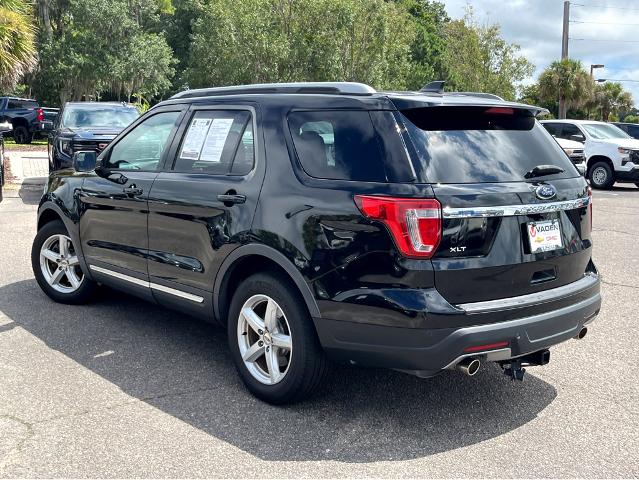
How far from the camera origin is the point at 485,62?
37.5 meters

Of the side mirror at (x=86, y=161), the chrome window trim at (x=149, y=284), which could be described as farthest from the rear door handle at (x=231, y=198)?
the side mirror at (x=86, y=161)

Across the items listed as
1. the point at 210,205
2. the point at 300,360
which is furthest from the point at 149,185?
the point at 300,360

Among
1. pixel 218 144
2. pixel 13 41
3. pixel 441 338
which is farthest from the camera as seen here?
pixel 13 41

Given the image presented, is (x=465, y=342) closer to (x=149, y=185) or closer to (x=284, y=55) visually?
(x=149, y=185)

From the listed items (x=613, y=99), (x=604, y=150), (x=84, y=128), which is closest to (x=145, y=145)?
(x=84, y=128)

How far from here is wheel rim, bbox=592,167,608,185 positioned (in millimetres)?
19109

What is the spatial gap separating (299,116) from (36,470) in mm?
2315

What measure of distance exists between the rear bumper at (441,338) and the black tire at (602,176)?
16.3 metres

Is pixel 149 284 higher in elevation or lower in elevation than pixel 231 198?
lower

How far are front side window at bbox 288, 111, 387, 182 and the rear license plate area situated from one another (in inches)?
34.0

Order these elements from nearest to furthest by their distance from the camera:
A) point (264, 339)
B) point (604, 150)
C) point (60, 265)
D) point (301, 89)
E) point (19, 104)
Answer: point (264, 339) → point (301, 89) → point (60, 265) → point (604, 150) → point (19, 104)

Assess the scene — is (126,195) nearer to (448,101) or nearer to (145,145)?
(145,145)

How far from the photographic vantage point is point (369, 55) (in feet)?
89.3

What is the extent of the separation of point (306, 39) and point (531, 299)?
959 inches
